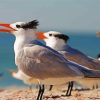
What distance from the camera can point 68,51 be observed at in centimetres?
1520

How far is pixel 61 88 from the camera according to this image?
16562 millimetres

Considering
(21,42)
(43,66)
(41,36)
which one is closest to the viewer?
(43,66)

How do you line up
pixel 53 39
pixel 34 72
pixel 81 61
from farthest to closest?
1. pixel 53 39
2. pixel 81 61
3. pixel 34 72

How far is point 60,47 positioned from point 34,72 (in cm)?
342

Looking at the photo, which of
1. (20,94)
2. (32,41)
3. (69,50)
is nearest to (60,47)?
(69,50)

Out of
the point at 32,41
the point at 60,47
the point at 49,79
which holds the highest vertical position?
the point at 60,47

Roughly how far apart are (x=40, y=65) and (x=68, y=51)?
9.31 ft

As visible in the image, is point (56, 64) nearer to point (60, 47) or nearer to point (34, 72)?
point (34, 72)

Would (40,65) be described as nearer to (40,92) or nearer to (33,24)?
(40,92)

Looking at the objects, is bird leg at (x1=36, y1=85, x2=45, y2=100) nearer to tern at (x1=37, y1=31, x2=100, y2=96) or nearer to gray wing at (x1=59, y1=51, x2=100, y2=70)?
tern at (x1=37, y1=31, x2=100, y2=96)

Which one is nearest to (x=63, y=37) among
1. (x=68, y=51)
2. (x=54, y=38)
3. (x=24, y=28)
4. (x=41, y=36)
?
(x=54, y=38)

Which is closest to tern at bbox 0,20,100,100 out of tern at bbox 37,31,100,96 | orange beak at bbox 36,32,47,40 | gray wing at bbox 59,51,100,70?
tern at bbox 37,31,100,96

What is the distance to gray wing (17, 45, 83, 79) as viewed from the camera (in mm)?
12383

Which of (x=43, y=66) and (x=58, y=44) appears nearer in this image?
(x=43, y=66)
